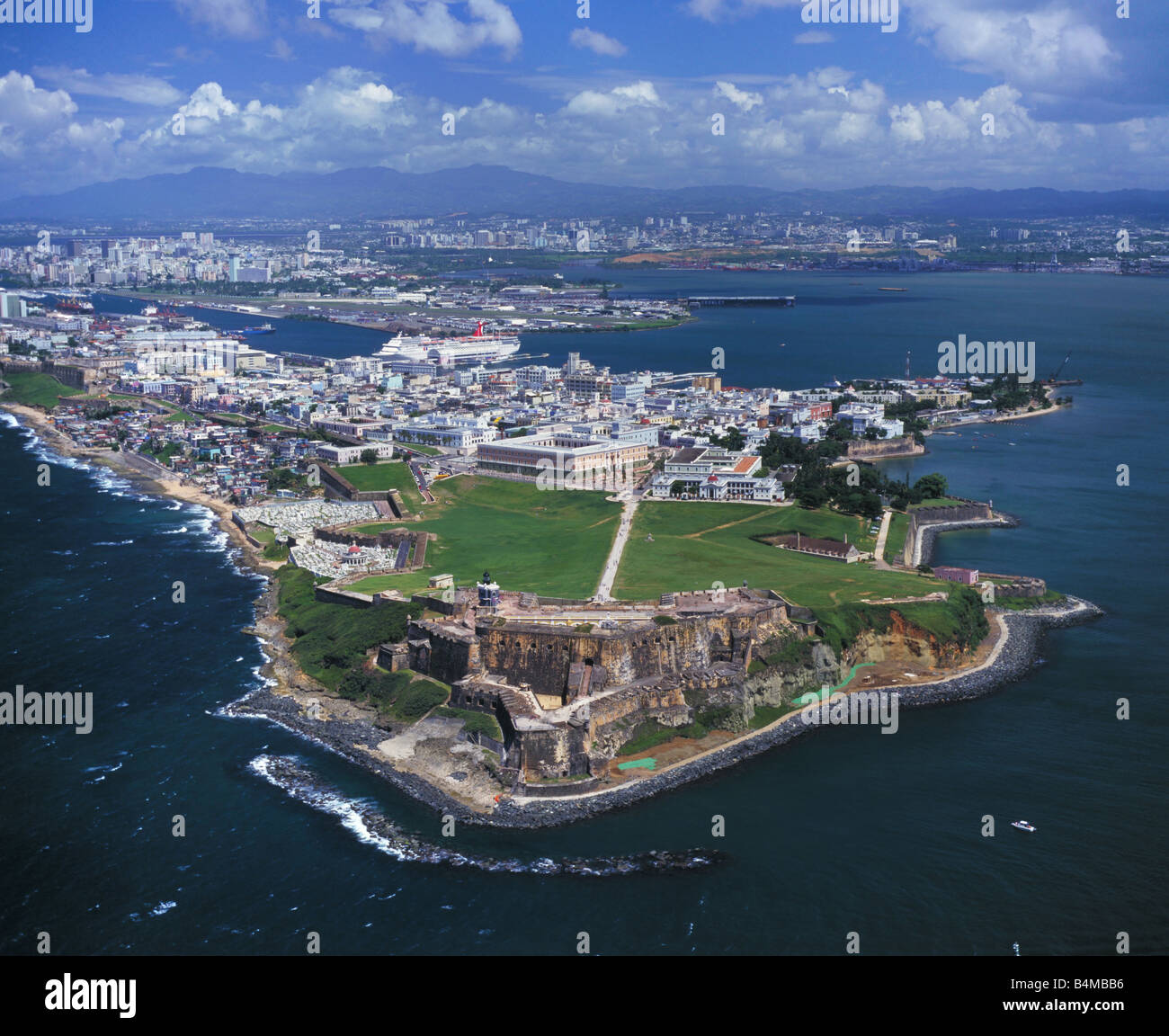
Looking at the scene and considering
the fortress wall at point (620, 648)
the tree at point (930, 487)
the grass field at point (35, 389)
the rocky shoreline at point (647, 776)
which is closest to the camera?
the rocky shoreline at point (647, 776)

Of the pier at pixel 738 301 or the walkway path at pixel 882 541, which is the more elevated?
the pier at pixel 738 301

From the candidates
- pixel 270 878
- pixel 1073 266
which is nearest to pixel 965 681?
pixel 270 878

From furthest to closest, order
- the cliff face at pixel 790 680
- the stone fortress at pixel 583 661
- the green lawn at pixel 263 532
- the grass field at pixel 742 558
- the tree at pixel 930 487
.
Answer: the tree at pixel 930 487 < the green lawn at pixel 263 532 < the grass field at pixel 742 558 < the cliff face at pixel 790 680 < the stone fortress at pixel 583 661

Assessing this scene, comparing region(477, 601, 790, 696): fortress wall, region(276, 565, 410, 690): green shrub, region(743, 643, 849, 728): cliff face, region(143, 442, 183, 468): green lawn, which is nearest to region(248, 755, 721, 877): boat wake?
region(477, 601, 790, 696): fortress wall

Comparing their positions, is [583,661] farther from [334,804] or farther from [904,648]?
[904,648]

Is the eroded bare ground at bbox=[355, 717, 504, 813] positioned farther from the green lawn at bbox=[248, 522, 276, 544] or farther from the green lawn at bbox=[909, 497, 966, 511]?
the green lawn at bbox=[909, 497, 966, 511]

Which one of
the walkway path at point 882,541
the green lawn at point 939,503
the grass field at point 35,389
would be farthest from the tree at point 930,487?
the grass field at point 35,389

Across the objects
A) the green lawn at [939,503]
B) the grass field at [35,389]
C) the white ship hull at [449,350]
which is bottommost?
the green lawn at [939,503]

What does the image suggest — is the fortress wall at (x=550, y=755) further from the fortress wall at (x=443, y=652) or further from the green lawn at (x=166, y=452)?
the green lawn at (x=166, y=452)
